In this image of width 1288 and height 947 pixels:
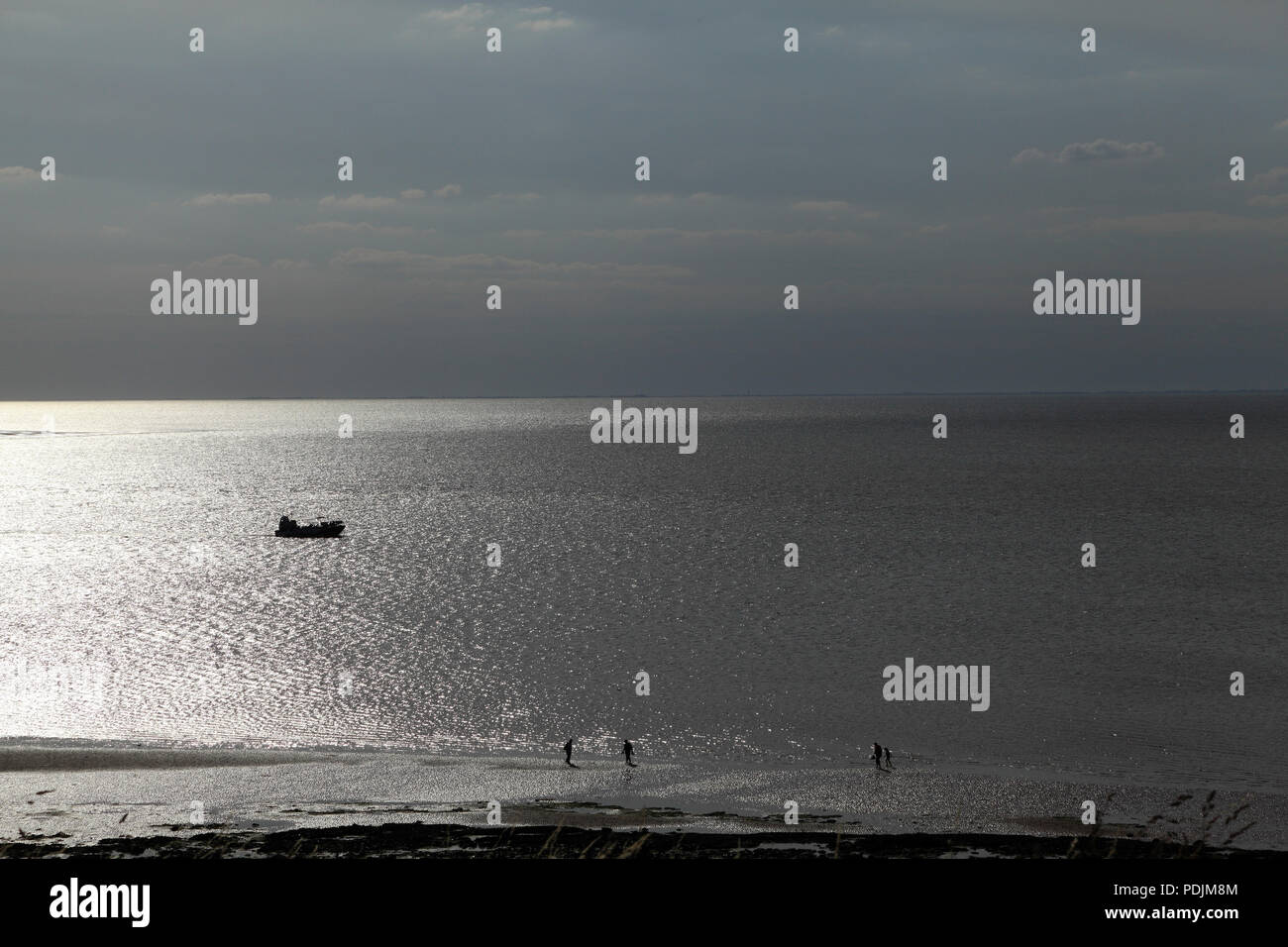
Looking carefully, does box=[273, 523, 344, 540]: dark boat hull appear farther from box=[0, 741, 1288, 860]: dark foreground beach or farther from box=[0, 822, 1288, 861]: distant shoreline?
box=[0, 822, 1288, 861]: distant shoreline

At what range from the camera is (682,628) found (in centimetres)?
5591

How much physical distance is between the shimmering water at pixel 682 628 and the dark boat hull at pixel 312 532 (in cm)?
237

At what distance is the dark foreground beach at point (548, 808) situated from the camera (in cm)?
2403

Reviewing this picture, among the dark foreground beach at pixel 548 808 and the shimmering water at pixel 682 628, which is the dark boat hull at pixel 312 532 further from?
the dark foreground beach at pixel 548 808


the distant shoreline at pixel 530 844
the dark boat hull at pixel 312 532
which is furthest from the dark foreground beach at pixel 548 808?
the dark boat hull at pixel 312 532

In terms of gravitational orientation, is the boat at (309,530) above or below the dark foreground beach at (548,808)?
above

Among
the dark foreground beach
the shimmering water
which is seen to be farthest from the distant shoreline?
the shimmering water

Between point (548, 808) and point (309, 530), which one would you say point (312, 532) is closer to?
point (309, 530)

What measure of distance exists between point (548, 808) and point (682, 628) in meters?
27.5

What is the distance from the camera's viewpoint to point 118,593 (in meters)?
68.6

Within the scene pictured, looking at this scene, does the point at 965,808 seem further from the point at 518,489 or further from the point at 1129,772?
the point at 518,489

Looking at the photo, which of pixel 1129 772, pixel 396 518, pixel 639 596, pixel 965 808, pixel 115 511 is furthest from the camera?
pixel 115 511
